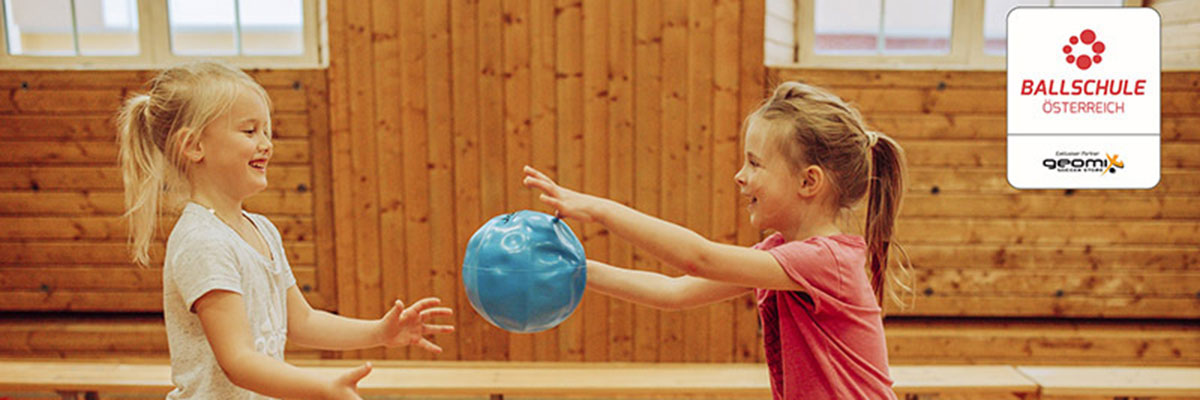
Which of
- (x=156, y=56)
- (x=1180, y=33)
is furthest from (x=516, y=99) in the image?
(x=1180, y=33)

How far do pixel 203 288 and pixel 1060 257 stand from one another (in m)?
4.79

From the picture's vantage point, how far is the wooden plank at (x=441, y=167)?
4.15m

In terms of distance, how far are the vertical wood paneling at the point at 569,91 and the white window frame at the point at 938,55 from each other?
54.6 inches

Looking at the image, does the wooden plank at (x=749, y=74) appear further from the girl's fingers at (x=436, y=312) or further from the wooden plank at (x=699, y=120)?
the girl's fingers at (x=436, y=312)

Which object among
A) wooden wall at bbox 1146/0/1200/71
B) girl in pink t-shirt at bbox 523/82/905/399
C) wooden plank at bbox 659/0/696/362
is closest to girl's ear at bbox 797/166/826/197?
girl in pink t-shirt at bbox 523/82/905/399

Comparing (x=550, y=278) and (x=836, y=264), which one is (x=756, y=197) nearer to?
(x=836, y=264)

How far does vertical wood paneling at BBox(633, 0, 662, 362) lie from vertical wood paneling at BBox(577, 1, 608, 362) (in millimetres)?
181

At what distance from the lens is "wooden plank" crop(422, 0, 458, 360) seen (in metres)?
4.15

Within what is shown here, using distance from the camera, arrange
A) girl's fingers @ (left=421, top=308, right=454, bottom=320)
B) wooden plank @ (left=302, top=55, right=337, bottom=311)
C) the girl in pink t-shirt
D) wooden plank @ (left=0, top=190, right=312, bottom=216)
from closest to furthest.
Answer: the girl in pink t-shirt
girl's fingers @ (left=421, top=308, right=454, bottom=320)
wooden plank @ (left=302, top=55, right=337, bottom=311)
wooden plank @ (left=0, top=190, right=312, bottom=216)

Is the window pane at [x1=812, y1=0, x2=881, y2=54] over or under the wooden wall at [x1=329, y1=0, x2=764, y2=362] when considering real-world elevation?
over

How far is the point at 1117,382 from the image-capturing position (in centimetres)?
349

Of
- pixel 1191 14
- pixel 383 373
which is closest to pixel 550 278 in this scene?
pixel 383 373

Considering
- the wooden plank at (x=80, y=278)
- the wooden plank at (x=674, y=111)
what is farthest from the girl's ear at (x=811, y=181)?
the wooden plank at (x=80, y=278)

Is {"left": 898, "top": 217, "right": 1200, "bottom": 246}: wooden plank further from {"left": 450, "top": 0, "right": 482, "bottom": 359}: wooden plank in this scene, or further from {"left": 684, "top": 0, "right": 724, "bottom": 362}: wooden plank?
{"left": 450, "top": 0, "right": 482, "bottom": 359}: wooden plank
